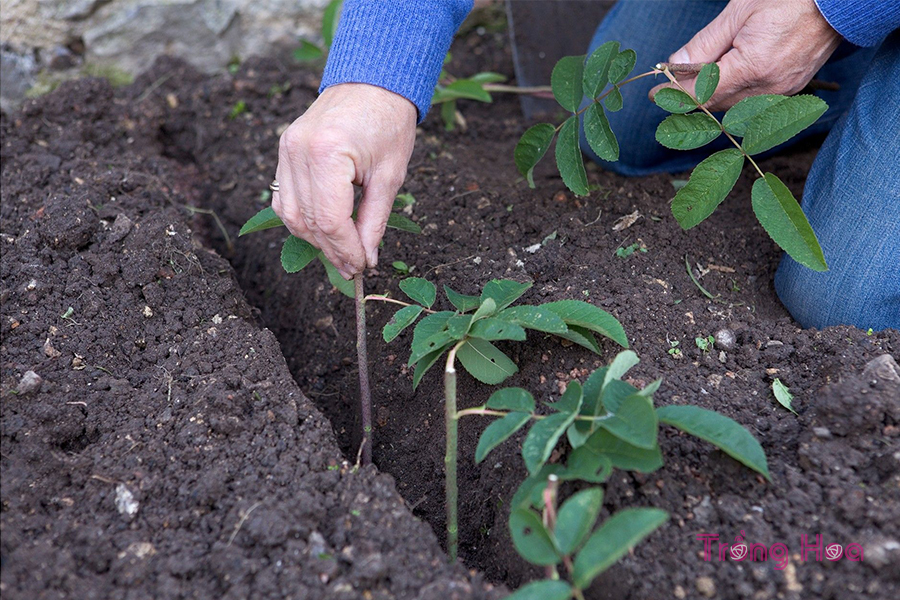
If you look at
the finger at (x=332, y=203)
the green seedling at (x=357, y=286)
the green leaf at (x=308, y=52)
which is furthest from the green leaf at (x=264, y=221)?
the green leaf at (x=308, y=52)

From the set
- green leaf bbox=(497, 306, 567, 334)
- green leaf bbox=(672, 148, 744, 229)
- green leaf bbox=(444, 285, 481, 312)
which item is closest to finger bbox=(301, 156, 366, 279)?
green leaf bbox=(444, 285, 481, 312)

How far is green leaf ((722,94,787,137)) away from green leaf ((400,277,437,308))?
658mm

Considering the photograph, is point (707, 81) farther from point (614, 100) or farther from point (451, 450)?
point (451, 450)

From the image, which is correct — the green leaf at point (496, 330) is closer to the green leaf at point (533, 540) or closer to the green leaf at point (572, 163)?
the green leaf at point (533, 540)

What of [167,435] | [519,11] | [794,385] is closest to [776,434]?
[794,385]

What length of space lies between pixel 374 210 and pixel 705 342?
2.40 feet

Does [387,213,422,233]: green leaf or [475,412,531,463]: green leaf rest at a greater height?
[475,412,531,463]: green leaf

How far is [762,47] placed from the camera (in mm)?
1540

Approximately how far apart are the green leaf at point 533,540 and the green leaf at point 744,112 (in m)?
0.87

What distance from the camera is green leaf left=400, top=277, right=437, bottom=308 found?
4.78 ft

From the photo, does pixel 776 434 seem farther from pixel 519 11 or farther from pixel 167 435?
pixel 519 11

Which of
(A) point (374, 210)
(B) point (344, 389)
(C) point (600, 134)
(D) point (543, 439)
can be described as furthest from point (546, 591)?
(C) point (600, 134)

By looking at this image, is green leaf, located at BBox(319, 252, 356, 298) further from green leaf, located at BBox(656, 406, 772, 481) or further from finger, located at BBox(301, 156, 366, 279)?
green leaf, located at BBox(656, 406, 772, 481)

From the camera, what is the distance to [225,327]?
5.27 feet
